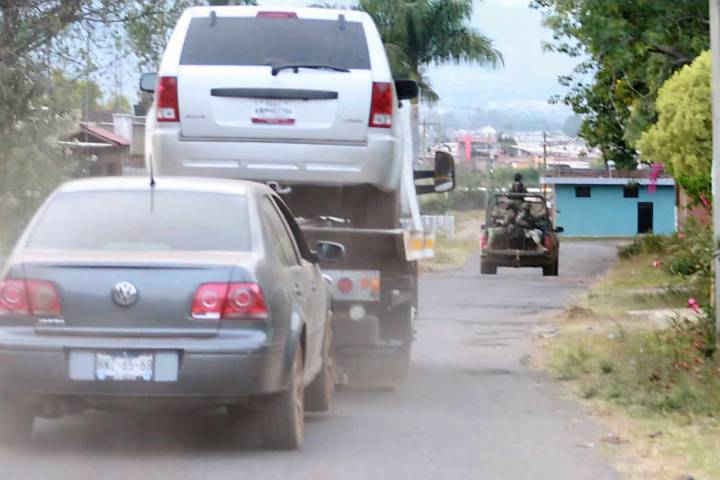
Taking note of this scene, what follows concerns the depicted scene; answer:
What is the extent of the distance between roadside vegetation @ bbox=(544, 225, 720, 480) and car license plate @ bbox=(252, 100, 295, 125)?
334cm

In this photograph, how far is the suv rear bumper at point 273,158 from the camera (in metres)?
11.8

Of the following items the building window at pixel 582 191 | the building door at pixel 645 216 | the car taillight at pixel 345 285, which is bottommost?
the building door at pixel 645 216

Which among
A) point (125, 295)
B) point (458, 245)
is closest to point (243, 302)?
point (125, 295)

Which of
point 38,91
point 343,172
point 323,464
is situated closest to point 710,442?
point 323,464

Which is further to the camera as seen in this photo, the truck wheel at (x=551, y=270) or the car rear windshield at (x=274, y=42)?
the truck wheel at (x=551, y=270)

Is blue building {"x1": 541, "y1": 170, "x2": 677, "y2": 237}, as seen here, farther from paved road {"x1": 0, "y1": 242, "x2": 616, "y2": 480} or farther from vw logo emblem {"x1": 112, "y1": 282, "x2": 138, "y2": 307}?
vw logo emblem {"x1": 112, "y1": 282, "x2": 138, "y2": 307}

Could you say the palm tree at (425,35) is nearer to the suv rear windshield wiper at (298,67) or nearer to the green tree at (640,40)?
the green tree at (640,40)

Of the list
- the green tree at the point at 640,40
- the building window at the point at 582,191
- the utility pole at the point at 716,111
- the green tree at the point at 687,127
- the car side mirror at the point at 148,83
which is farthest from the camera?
the building window at the point at 582,191

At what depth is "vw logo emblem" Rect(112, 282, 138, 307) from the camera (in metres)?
8.50

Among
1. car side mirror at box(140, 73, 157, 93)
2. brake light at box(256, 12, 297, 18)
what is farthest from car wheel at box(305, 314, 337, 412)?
brake light at box(256, 12, 297, 18)

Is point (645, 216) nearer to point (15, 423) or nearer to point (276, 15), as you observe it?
point (276, 15)

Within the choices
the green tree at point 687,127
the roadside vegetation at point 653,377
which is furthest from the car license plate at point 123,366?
the green tree at point 687,127

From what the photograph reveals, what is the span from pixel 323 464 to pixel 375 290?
11.2 ft

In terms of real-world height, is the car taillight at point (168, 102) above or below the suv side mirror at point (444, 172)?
above
